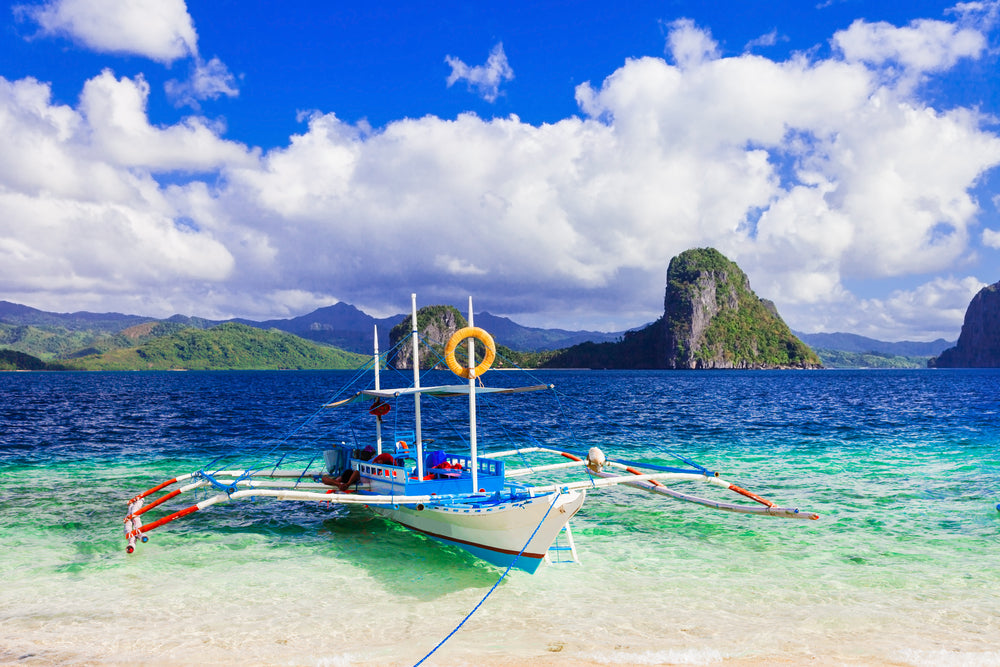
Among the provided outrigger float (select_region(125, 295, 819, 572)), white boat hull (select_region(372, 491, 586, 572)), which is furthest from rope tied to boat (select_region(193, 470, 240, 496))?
white boat hull (select_region(372, 491, 586, 572))

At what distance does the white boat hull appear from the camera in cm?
1266

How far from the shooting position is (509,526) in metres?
13.3

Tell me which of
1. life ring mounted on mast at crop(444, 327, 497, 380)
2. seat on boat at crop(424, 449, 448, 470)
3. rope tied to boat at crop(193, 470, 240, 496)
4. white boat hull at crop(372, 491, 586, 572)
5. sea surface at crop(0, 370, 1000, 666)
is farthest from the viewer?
seat on boat at crop(424, 449, 448, 470)

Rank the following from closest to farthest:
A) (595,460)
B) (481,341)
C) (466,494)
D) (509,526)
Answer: (509,526), (595,460), (481,341), (466,494)

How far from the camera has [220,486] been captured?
659 inches

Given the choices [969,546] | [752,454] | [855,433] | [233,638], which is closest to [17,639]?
[233,638]

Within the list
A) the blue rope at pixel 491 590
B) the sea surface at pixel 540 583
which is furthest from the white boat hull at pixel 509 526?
the sea surface at pixel 540 583

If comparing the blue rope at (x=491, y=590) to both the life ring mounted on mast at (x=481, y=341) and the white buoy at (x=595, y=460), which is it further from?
the life ring mounted on mast at (x=481, y=341)

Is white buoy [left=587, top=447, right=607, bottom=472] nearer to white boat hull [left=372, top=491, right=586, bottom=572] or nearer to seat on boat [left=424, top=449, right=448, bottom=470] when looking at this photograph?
white boat hull [left=372, top=491, right=586, bottom=572]

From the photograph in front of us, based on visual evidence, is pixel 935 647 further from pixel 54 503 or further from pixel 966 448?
pixel 966 448

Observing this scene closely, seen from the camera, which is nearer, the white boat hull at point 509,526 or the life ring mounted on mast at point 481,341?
the white boat hull at point 509,526

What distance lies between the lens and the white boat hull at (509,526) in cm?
1266

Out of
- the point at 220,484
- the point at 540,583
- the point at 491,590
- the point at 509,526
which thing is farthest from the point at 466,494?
the point at 220,484

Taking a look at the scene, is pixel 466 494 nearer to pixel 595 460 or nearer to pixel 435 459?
pixel 435 459
